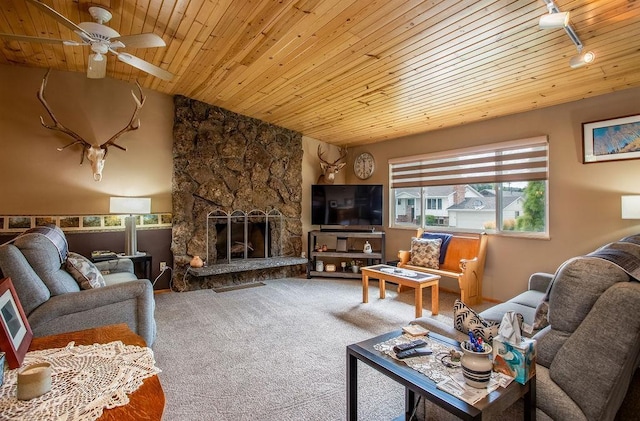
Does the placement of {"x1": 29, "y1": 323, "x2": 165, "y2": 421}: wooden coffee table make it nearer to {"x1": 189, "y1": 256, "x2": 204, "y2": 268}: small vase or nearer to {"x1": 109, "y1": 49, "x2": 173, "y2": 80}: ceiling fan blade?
{"x1": 109, "y1": 49, "x2": 173, "y2": 80}: ceiling fan blade

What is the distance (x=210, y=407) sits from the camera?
80.3 inches

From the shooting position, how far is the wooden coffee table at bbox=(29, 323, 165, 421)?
893 millimetres

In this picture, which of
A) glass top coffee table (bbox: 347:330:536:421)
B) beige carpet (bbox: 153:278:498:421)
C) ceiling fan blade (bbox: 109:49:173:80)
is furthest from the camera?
ceiling fan blade (bbox: 109:49:173:80)

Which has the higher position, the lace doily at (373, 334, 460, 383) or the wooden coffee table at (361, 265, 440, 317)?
the lace doily at (373, 334, 460, 383)

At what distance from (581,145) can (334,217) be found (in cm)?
355

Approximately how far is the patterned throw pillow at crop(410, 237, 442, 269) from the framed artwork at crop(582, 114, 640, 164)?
194 cm

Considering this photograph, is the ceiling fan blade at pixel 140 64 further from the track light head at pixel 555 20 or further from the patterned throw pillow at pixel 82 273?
the track light head at pixel 555 20

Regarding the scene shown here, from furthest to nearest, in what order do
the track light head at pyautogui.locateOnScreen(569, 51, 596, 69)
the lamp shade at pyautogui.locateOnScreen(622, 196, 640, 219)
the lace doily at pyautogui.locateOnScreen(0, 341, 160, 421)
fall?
the lamp shade at pyautogui.locateOnScreen(622, 196, 640, 219) < the track light head at pyautogui.locateOnScreen(569, 51, 596, 69) < the lace doily at pyautogui.locateOnScreen(0, 341, 160, 421)

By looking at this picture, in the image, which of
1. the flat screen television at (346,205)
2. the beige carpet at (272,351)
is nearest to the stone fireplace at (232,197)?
the flat screen television at (346,205)

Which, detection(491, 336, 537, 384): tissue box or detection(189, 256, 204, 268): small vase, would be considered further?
detection(189, 256, 204, 268): small vase

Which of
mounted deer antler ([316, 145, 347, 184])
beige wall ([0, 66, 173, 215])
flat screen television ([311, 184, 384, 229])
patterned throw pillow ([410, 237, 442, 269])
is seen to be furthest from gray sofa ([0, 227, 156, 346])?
mounted deer antler ([316, 145, 347, 184])

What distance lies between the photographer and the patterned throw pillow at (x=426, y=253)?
14.7 feet

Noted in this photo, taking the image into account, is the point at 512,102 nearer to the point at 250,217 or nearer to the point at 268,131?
the point at 268,131

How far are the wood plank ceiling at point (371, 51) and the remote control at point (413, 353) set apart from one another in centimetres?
236
